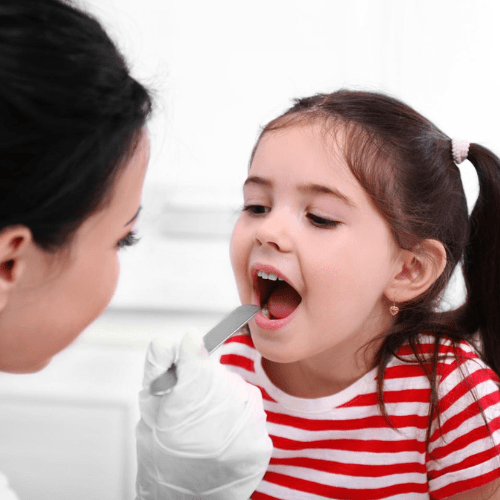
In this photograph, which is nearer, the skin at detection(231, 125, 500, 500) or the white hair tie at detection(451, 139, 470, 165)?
the skin at detection(231, 125, 500, 500)

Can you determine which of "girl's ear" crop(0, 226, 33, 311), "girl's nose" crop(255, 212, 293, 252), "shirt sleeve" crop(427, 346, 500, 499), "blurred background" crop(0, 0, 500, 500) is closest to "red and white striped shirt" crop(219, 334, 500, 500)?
"shirt sleeve" crop(427, 346, 500, 499)

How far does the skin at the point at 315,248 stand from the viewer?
2.67 feet

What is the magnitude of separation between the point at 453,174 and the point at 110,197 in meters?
0.50

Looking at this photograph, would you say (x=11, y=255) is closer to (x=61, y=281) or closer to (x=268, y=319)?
(x=61, y=281)

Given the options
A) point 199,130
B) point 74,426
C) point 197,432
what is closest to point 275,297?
point 197,432

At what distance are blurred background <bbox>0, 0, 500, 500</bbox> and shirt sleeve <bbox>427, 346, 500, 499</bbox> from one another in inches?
14.3

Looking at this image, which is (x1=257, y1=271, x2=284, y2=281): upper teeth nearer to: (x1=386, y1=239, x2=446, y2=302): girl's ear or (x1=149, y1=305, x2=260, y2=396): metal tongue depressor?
(x1=149, y1=305, x2=260, y2=396): metal tongue depressor

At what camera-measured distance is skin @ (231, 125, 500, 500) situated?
0.81 meters

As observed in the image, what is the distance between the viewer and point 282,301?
2.92ft

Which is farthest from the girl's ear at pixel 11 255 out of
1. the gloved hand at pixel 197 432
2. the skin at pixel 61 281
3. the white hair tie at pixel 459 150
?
the white hair tie at pixel 459 150

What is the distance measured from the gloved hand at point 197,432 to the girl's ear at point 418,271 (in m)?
0.23

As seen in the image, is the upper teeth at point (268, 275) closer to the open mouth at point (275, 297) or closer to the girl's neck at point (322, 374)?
the open mouth at point (275, 297)

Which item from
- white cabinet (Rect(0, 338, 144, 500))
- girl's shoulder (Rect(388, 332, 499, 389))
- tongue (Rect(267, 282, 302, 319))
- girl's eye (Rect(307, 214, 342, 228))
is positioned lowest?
white cabinet (Rect(0, 338, 144, 500))

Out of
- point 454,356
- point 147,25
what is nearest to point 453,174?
point 454,356
